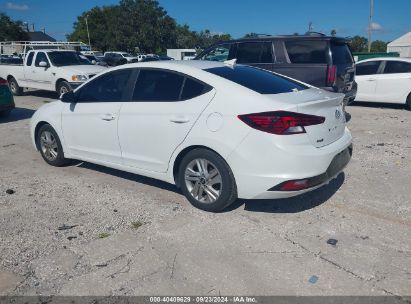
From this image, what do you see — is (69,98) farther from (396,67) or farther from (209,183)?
(396,67)

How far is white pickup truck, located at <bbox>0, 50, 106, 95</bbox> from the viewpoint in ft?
39.6

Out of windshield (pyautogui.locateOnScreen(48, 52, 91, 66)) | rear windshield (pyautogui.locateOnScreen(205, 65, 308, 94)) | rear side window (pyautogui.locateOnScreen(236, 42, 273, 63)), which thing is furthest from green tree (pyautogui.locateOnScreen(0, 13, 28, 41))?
rear windshield (pyautogui.locateOnScreen(205, 65, 308, 94))

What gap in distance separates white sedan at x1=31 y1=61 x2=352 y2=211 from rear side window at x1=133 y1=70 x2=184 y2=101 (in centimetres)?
1

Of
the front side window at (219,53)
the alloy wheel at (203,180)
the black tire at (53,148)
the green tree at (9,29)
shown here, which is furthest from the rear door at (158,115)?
the green tree at (9,29)

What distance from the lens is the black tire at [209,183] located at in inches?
152

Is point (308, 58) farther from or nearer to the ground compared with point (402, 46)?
nearer to the ground

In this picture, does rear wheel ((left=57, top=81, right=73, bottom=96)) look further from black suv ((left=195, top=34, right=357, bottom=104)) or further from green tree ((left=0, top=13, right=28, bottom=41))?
green tree ((left=0, top=13, right=28, bottom=41))

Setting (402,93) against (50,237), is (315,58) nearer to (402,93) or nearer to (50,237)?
(402,93)

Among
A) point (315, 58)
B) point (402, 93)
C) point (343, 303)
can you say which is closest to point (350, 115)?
point (402, 93)

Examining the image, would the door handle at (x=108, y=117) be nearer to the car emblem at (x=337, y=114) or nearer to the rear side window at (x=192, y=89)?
the rear side window at (x=192, y=89)

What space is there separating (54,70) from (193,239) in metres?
10.7

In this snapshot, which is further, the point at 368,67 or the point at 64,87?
the point at 64,87

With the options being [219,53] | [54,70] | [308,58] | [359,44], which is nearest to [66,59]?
[54,70]

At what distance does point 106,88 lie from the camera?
4.94 meters
